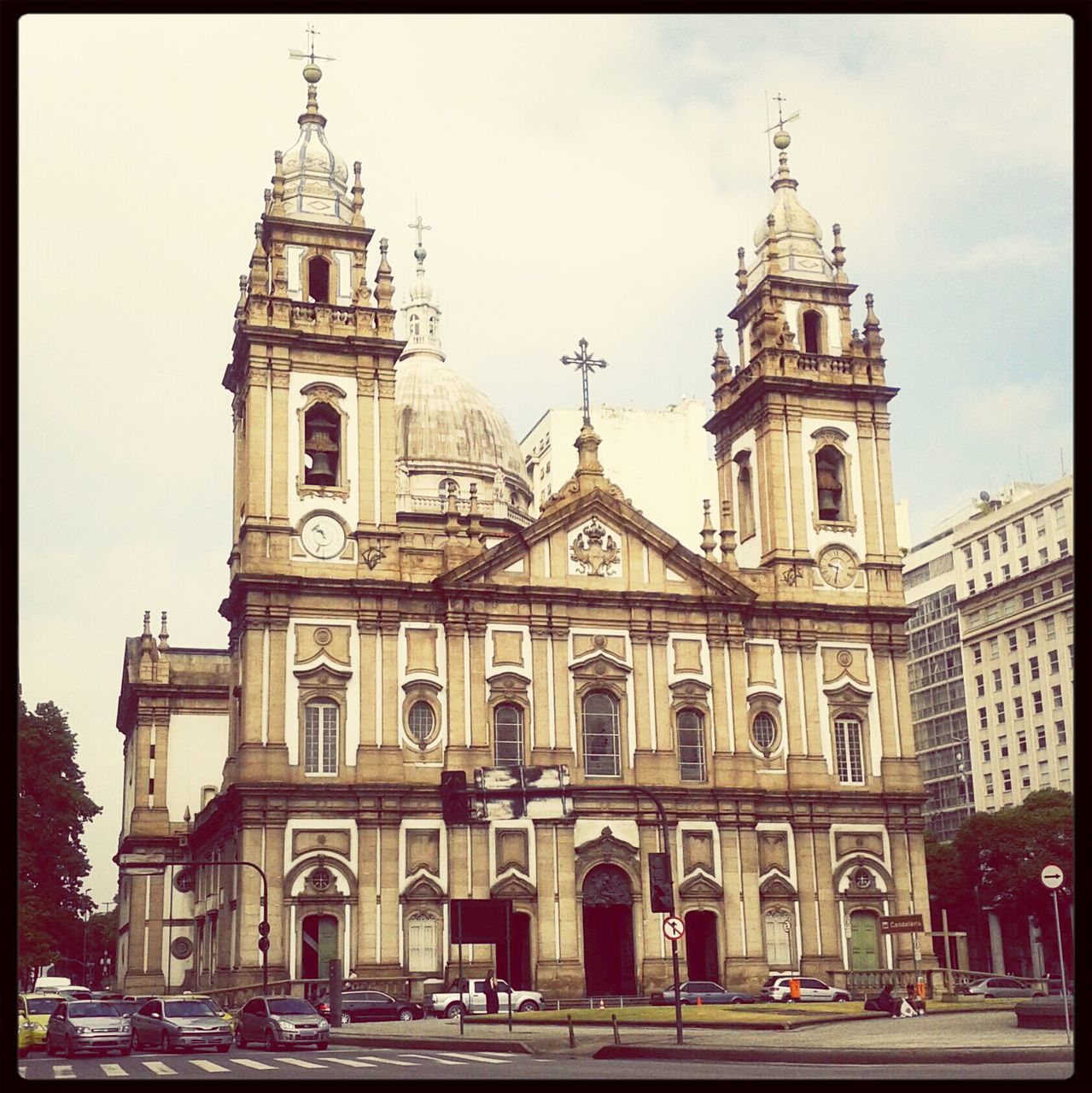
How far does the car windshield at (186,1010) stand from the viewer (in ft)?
117

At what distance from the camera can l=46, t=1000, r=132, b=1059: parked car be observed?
34.5 m

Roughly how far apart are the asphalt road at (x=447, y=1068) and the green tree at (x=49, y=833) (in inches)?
869

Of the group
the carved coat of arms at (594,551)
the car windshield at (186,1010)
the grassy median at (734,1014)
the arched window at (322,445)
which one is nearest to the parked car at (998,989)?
the grassy median at (734,1014)

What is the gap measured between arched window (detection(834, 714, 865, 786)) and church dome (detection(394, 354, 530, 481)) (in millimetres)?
25721

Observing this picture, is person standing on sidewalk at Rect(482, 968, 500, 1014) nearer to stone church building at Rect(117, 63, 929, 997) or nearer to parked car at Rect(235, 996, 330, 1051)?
parked car at Rect(235, 996, 330, 1051)

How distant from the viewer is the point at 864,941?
178ft

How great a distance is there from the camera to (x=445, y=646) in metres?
52.7

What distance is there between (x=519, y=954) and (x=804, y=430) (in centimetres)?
2112

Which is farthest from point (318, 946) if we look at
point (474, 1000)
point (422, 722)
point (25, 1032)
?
point (25, 1032)

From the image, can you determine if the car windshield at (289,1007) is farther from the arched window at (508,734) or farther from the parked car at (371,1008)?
the arched window at (508,734)

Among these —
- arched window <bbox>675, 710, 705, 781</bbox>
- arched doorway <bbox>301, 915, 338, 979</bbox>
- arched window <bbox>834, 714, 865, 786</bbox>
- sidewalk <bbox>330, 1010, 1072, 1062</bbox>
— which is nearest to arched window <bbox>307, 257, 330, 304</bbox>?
arched window <bbox>675, 710, 705, 781</bbox>

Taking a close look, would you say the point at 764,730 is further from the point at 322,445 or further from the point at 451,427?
the point at 451,427

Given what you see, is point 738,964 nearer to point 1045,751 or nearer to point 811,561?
point 811,561

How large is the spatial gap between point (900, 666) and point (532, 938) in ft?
54.5
